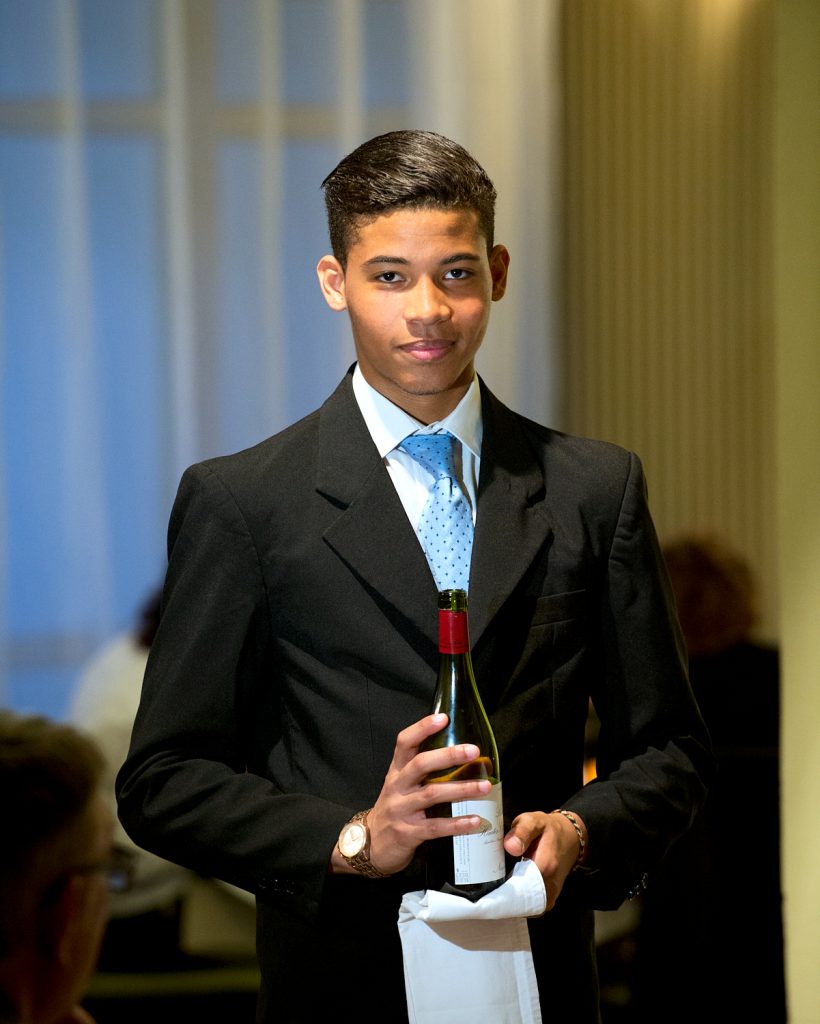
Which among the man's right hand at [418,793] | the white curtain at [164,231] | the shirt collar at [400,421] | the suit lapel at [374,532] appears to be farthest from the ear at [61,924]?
the white curtain at [164,231]

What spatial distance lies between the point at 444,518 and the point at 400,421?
0.11 metres

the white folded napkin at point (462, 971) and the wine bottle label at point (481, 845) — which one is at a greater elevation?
the wine bottle label at point (481, 845)

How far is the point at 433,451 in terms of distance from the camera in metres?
1.43

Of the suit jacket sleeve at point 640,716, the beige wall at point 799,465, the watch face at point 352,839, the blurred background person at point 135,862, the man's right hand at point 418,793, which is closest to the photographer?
the man's right hand at point 418,793

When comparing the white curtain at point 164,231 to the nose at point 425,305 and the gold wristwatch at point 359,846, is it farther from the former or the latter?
the gold wristwatch at point 359,846

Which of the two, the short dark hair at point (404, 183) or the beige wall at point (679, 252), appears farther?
the beige wall at point (679, 252)

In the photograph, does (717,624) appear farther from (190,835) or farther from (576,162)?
(190,835)

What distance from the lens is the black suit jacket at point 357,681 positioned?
1345 millimetres

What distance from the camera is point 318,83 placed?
3.20 metres

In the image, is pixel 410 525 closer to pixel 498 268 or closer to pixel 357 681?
pixel 357 681

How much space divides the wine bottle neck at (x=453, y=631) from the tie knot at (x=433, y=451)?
250 mm

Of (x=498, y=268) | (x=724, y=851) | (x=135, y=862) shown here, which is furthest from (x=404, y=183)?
(x=724, y=851)

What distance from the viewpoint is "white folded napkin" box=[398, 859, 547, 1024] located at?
1243 mm

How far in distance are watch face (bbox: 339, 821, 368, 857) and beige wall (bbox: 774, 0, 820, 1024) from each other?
1.56 metres
